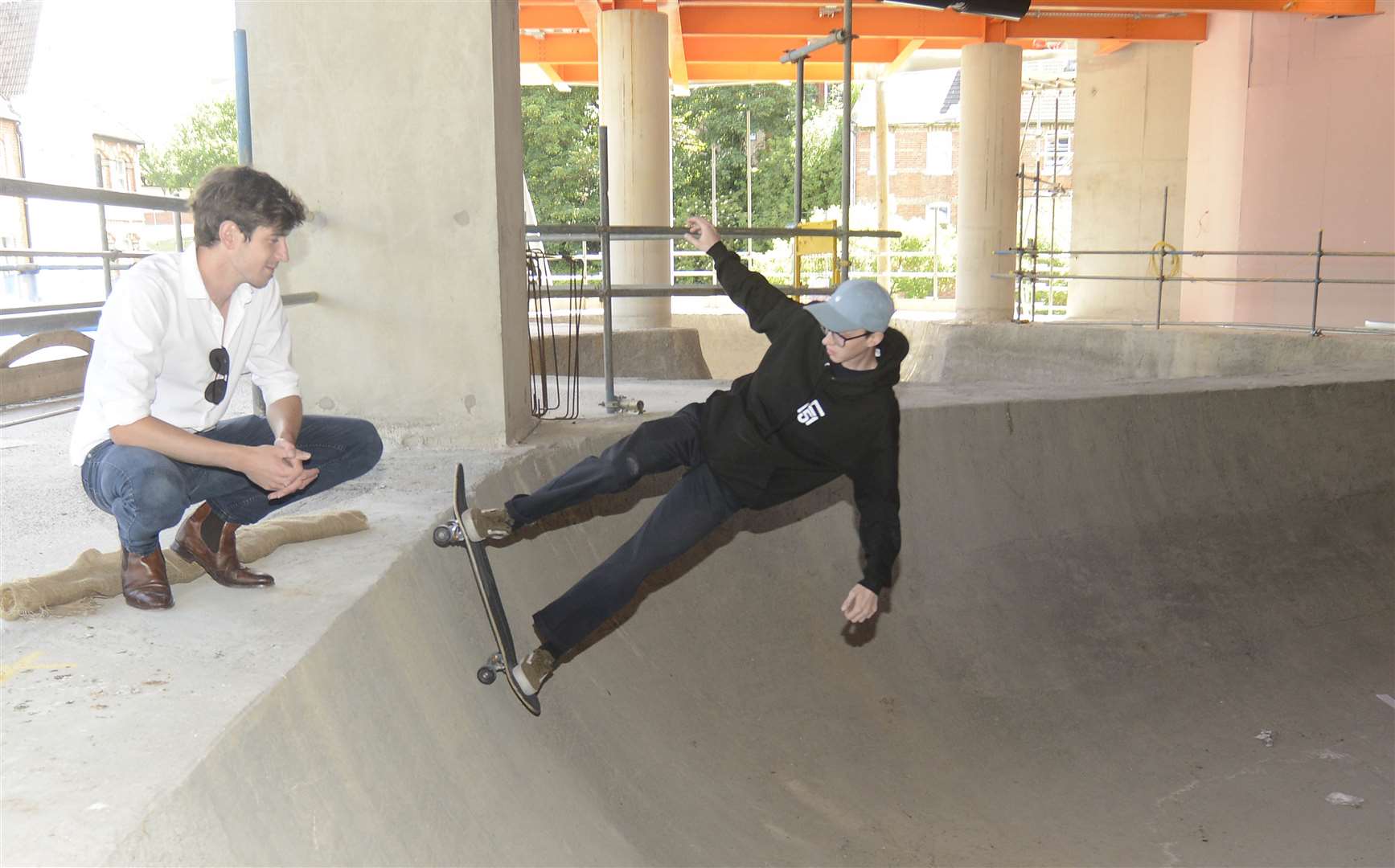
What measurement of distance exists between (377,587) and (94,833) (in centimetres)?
139

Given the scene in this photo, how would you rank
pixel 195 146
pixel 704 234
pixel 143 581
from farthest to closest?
pixel 195 146
pixel 704 234
pixel 143 581

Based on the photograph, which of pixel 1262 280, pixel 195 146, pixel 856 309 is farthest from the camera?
pixel 195 146

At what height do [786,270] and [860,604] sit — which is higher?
[786,270]

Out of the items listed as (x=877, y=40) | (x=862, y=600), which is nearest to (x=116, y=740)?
(x=862, y=600)

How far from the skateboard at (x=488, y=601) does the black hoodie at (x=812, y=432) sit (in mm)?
870

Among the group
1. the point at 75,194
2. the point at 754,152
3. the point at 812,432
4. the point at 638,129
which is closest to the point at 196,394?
the point at 75,194

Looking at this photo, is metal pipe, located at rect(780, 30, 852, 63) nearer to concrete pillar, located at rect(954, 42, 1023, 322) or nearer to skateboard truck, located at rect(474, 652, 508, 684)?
skateboard truck, located at rect(474, 652, 508, 684)

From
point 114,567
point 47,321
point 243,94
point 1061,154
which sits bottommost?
point 114,567

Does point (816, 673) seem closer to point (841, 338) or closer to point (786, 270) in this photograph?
point (841, 338)

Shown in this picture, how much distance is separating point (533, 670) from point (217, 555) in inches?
40.7

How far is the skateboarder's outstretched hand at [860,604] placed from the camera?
3.60 meters

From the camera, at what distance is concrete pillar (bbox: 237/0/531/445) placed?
4898mm

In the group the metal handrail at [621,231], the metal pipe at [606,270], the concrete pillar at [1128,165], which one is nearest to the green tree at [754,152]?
the concrete pillar at [1128,165]

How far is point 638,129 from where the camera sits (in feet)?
44.9
